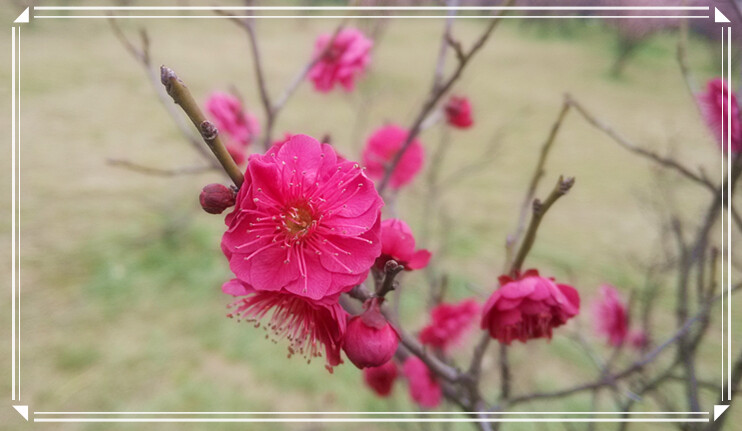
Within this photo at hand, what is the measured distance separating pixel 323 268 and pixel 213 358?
95 cm

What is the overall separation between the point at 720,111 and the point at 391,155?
0.32 meters

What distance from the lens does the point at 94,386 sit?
3.23 ft

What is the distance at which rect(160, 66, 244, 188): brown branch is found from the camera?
20 centimetres

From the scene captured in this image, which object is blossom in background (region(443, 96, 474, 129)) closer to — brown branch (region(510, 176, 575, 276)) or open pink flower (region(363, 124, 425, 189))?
open pink flower (region(363, 124, 425, 189))

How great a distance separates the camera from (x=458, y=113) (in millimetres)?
562

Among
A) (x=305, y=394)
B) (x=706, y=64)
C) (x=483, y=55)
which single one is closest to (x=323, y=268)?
(x=706, y=64)

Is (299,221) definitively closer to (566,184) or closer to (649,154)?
A: (566,184)

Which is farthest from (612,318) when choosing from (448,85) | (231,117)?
(231,117)

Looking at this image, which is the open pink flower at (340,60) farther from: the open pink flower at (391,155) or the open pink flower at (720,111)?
the open pink flower at (720,111)

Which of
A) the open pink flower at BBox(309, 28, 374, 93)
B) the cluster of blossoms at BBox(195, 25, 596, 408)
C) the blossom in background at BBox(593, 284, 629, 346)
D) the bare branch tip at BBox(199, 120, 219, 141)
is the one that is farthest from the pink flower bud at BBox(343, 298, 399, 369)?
the blossom in background at BBox(593, 284, 629, 346)

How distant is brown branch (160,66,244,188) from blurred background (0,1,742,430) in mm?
507

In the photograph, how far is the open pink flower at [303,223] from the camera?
0.22 metres

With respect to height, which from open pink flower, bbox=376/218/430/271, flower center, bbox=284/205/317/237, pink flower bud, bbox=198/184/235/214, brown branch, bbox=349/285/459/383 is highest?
pink flower bud, bbox=198/184/235/214

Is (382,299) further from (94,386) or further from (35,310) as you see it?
(35,310)
